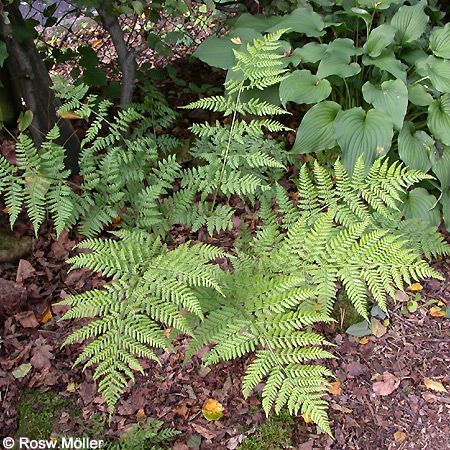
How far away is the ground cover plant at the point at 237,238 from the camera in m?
2.39

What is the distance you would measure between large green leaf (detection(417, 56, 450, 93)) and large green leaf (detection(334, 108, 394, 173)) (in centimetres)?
43

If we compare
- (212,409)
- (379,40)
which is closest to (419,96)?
(379,40)

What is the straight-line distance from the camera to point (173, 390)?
2715 millimetres

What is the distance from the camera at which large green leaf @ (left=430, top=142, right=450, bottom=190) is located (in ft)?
11.6

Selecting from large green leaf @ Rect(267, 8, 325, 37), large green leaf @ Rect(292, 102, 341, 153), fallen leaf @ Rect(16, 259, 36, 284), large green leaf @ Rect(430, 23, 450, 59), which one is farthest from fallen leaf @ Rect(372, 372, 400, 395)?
large green leaf @ Rect(267, 8, 325, 37)

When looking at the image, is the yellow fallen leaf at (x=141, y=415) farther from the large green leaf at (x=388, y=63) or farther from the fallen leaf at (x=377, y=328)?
the large green leaf at (x=388, y=63)

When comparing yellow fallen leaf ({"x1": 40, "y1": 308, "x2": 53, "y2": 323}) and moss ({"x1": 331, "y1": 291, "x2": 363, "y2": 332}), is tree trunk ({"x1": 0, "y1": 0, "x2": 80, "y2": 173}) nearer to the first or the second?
yellow fallen leaf ({"x1": 40, "y1": 308, "x2": 53, "y2": 323})

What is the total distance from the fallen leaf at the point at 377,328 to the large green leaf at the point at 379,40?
187 cm

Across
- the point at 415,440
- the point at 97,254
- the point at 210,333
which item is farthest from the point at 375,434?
the point at 97,254

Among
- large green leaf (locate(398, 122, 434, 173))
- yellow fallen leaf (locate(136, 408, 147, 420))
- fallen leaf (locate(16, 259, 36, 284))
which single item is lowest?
yellow fallen leaf (locate(136, 408, 147, 420))

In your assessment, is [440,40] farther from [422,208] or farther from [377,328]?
[377,328]

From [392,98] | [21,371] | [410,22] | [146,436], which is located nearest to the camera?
[146,436]

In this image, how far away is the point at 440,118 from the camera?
3.55 metres

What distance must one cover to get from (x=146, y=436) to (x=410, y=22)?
335 cm
